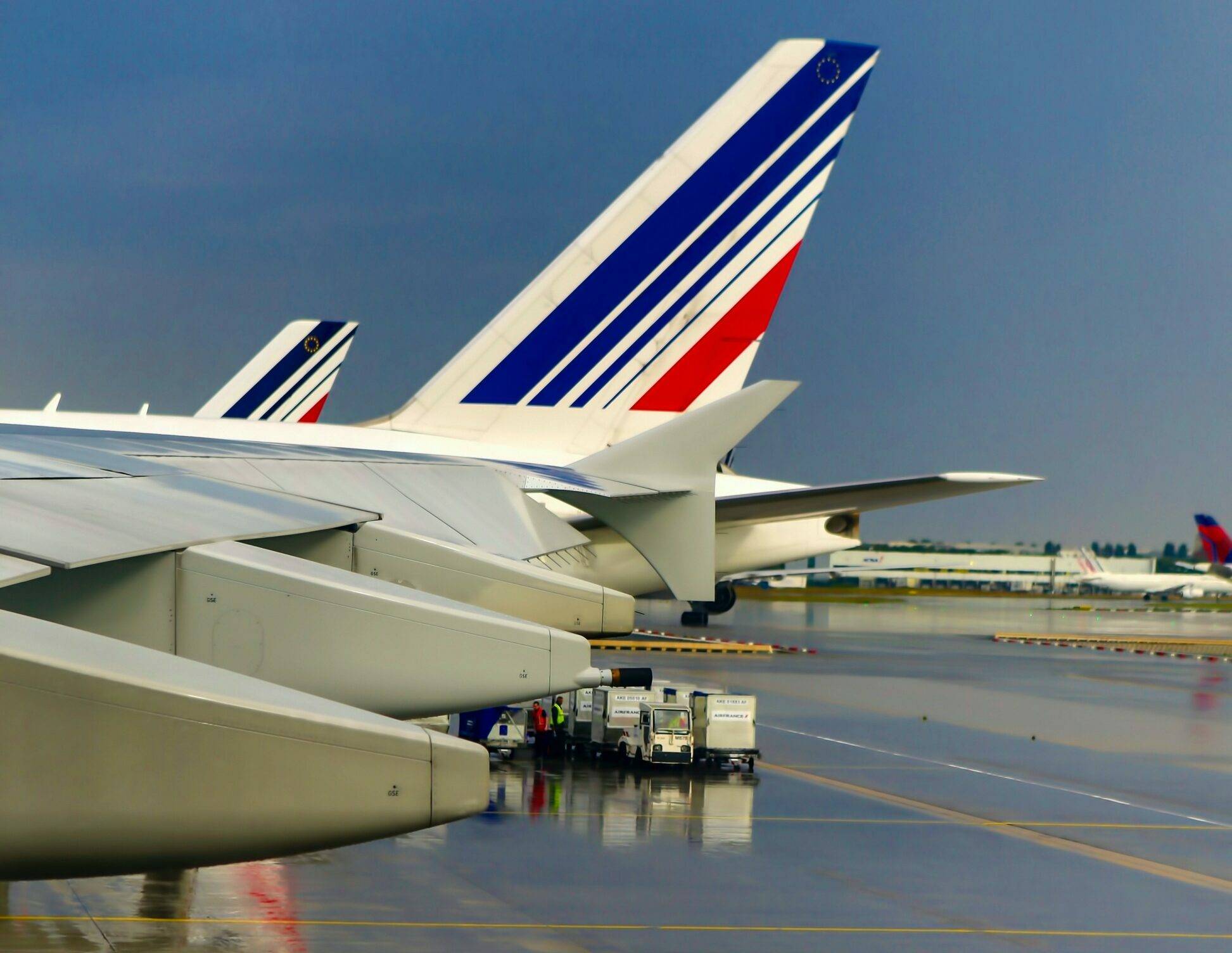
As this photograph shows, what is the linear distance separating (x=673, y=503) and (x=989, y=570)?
518 ft

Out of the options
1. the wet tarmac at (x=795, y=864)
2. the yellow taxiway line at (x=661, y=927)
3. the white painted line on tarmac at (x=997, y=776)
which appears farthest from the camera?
the white painted line on tarmac at (x=997, y=776)

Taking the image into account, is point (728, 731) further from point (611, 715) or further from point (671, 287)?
point (671, 287)

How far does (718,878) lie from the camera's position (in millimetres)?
14984

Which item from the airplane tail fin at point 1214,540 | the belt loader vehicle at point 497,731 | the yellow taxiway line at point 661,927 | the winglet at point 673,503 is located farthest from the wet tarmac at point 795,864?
the airplane tail fin at point 1214,540

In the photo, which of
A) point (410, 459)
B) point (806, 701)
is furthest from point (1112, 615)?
point (410, 459)

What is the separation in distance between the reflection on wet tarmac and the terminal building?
402 feet

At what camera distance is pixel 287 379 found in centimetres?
4669

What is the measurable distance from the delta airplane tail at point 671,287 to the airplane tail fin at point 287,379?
2986 cm

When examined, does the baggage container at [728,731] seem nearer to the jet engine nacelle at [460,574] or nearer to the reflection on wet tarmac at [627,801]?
the reflection on wet tarmac at [627,801]

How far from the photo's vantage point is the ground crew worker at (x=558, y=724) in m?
24.6

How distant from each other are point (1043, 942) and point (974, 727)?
1744cm

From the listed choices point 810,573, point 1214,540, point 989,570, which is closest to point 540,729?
point 810,573

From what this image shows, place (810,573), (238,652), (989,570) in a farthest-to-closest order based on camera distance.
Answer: (989,570)
(810,573)
(238,652)

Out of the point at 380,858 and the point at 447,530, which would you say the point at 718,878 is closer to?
the point at 380,858
